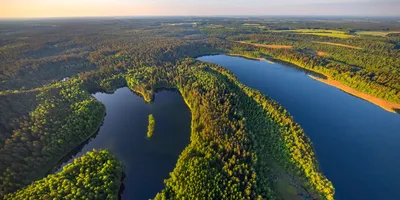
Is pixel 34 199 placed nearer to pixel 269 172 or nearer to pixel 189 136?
pixel 189 136

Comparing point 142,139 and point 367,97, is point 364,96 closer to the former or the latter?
point 367,97

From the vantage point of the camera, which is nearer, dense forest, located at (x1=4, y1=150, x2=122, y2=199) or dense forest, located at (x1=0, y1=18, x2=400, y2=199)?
dense forest, located at (x1=4, y1=150, x2=122, y2=199)

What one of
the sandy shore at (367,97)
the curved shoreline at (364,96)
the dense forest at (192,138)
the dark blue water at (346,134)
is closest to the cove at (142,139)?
the dense forest at (192,138)

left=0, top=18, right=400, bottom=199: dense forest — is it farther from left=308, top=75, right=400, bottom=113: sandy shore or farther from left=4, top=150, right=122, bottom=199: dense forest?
left=308, top=75, right=400, bottom=113: sandy shore

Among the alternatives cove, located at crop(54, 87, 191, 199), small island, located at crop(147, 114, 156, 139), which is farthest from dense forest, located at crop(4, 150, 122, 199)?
small island, located at crop(147, 114, 156, 139)

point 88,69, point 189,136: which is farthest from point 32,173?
point 88,69

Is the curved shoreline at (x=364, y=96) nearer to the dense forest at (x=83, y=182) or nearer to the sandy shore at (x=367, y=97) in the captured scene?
the sandy shore at (x=367, y=97)
